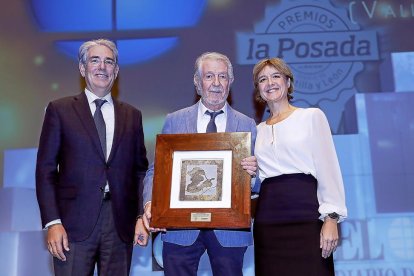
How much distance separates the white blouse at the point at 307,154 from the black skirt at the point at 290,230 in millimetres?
42

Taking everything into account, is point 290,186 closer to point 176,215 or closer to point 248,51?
point 176,215

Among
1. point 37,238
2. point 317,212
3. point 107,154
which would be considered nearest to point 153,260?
point 37,238

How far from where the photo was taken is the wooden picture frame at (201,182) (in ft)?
6.31

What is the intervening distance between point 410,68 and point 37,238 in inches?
108

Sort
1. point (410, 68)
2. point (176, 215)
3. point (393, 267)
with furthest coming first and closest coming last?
point (410, 68) → point (393, 267) → point (176, 215)

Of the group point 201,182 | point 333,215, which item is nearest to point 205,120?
point 201,182

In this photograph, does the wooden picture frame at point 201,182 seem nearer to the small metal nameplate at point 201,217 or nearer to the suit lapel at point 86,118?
the small metal nameplate at point 201,217

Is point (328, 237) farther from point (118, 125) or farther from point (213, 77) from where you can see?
point (118, 125)

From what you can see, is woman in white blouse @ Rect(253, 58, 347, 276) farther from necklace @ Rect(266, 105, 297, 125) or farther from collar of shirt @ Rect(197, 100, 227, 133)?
collar of shirt @ Rect(197, 100, 227, 133)

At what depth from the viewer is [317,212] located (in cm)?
205

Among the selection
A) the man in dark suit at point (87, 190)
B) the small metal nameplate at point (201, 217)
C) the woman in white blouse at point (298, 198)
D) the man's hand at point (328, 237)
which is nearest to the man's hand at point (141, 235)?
the man in dark suit at point (87, 190)

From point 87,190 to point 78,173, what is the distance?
8 cm

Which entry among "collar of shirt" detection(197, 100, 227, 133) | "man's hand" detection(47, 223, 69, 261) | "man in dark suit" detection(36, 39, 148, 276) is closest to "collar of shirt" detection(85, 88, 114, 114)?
"man in dark suit" detection(36, 39, 148, 276)

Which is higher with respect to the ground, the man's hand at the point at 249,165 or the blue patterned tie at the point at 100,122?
the blue patterned tie at the point at 100,122
